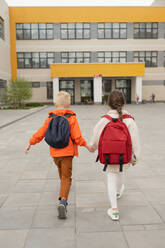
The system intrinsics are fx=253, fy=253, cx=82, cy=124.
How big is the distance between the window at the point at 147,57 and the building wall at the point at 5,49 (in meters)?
19.1

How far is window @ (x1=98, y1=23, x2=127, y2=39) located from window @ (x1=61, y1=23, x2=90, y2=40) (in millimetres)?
1966

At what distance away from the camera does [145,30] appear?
38.8 meters

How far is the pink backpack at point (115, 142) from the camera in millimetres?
3002

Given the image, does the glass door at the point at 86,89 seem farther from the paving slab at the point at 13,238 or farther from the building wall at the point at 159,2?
the paving slab at the point at 13,238

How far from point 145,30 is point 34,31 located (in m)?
16.9

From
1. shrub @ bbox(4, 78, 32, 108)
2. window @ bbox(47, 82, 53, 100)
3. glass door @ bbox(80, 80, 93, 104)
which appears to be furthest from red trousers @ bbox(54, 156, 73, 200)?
glass door @ bbox(80, 80, 93, 104)

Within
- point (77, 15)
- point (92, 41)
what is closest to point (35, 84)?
point (92, 41)

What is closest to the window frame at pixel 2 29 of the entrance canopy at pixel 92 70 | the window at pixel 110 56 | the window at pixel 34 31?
the window at pixel 34 31

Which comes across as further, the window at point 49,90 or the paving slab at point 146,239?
the window at point 49,90

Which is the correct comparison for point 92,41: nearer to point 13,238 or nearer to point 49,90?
point 49,90

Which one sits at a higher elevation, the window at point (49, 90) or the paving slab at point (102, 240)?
the window at point (49, 90)

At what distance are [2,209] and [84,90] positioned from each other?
121 ft

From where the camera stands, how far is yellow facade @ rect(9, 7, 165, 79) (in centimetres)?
3697

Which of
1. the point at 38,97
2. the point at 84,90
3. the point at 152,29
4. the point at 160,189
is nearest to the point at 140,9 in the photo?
the point at 152,29
